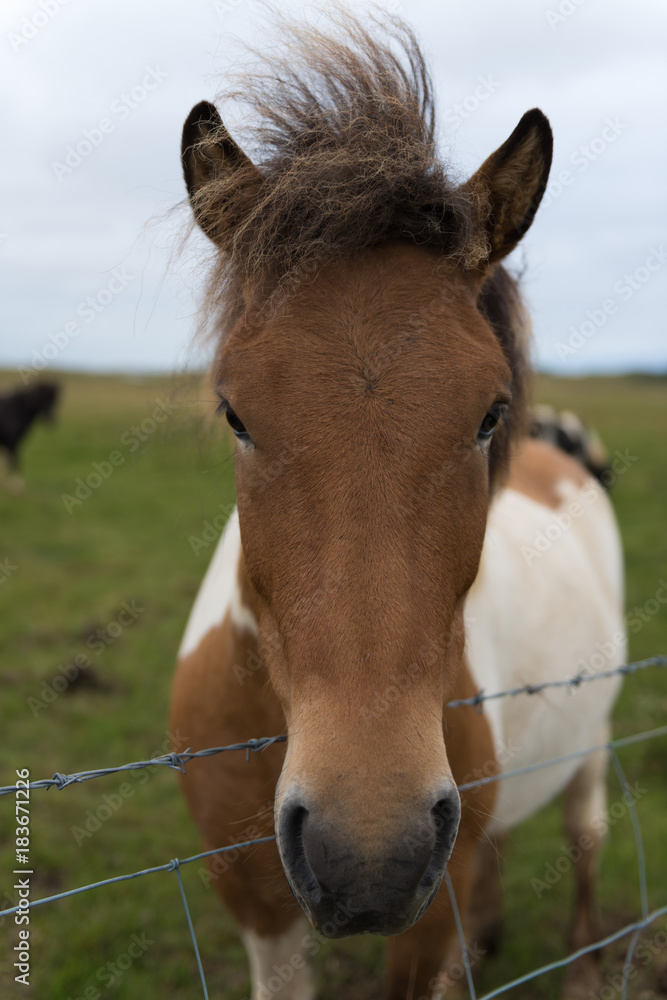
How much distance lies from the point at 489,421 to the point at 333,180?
2.39 ft

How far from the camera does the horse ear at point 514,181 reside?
5.93 feet

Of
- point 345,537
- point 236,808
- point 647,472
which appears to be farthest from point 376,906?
point 647,472

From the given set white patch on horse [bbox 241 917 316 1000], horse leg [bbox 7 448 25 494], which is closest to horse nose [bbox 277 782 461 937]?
white patch on horse [bbox 241 917 316 1000]

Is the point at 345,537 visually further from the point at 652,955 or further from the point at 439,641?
the point at 652,955

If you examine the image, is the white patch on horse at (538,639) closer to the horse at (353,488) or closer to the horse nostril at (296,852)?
the horse at (353,488)

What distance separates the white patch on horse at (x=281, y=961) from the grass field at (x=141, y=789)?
1053 millimetres

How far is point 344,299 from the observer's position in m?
1.66

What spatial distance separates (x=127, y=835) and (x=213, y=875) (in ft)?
7.70

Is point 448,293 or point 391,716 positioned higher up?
point 448,293

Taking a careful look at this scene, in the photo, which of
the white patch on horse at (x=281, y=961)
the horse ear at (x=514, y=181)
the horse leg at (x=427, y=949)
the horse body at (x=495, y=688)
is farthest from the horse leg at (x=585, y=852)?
the horse ear at (x=514, y=181)

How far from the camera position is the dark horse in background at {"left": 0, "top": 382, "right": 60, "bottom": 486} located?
14.5 m

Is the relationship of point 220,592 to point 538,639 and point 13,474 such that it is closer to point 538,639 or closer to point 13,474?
point 538,639

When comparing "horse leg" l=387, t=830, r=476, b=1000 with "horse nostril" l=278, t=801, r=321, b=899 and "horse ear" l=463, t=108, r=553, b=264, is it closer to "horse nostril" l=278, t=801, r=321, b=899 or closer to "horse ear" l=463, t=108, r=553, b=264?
"horse nostril" l=278, t=801, r=321, b=899

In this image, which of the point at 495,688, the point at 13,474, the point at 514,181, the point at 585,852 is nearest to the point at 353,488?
the point at 514,181
